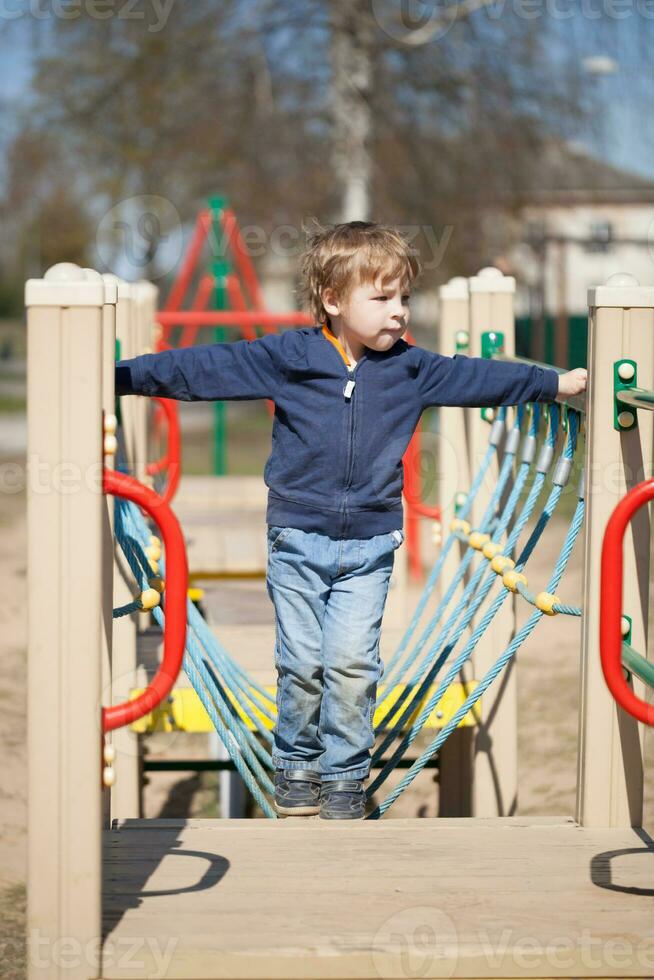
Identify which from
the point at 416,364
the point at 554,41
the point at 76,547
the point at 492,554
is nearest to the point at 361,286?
the point at 416,364

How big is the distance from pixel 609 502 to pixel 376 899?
36.3 inches

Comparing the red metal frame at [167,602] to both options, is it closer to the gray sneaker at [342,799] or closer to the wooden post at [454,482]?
the gray sneaker at [342,799]

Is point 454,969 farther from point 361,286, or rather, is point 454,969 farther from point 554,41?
point 554,41

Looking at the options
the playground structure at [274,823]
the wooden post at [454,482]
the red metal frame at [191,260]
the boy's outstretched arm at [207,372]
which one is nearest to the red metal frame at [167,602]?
the playground structure at [274,823]

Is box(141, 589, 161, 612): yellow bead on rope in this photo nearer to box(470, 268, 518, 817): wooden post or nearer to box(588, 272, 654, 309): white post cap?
box(588, 272, 654, 309): white post cap

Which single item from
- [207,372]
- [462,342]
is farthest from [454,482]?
[207,372]

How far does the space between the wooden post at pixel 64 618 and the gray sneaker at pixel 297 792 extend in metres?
0.91

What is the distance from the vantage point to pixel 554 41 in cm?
1359

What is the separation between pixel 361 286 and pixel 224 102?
12.4 metres

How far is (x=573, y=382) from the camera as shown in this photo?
292 cm

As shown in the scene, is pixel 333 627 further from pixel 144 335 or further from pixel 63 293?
pixel 144 335

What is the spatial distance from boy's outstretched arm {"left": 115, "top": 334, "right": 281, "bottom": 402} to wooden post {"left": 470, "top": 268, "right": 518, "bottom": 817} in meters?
1.25

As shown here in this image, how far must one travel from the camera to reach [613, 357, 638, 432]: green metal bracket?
2.71 metres

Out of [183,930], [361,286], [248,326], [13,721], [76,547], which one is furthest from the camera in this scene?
[248,326]
